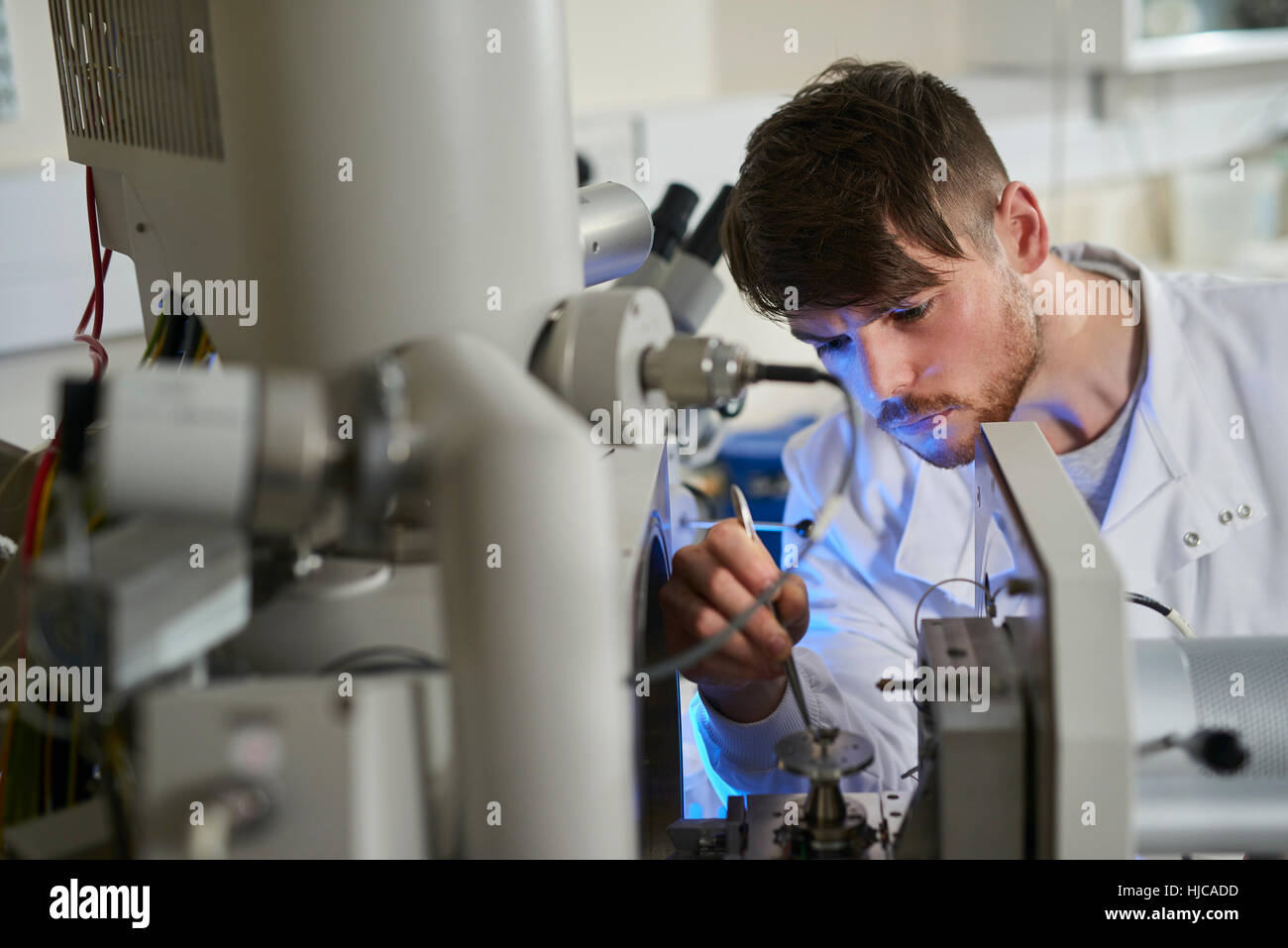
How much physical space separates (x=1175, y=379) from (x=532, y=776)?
115 centimetres

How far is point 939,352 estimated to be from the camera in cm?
130

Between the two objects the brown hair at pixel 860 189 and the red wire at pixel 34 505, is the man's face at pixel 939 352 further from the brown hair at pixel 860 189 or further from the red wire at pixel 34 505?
the red wire at pixel 34 505

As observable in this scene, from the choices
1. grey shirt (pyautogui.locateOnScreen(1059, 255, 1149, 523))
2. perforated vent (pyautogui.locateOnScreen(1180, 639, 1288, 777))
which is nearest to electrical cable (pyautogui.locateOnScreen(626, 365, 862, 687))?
perforated vent (pyautogui.locateOnScreen(1180, 639, 1288, 777))

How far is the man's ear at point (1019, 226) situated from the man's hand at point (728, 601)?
0.74m

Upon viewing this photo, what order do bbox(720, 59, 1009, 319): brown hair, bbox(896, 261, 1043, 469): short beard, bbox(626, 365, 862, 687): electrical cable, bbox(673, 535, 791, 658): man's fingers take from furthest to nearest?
bbox(896, 261, 1043, 469): short beard → bbox(720, 59, 1009, 319): brown hair → bbox(673, 535, 791, 658): man's fingers → bbox(626, 365, 862, 687): electrical cable

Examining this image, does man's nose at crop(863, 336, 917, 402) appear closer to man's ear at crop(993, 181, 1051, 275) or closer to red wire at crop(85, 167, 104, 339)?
man's ear at crop(993, 181, 1051, 275)

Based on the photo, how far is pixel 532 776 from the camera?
1.63ft

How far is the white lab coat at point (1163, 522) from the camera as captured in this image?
4.13 feet

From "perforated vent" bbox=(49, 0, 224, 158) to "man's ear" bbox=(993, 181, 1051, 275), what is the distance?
0.99 m

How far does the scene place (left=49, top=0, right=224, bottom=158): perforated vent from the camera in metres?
0.63

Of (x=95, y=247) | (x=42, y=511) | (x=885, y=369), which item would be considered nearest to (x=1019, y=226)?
(x=885, y=369)

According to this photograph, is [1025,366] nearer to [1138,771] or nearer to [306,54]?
[1138,771]

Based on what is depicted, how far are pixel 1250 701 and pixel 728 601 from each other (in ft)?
1.00
